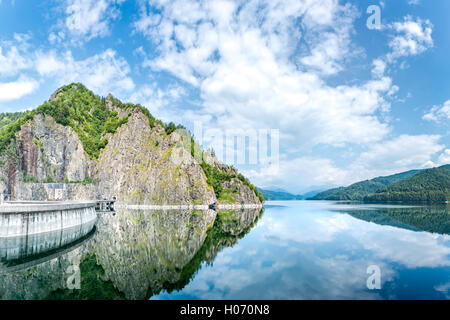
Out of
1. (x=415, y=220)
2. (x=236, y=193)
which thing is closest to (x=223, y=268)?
(x=415, y=220)

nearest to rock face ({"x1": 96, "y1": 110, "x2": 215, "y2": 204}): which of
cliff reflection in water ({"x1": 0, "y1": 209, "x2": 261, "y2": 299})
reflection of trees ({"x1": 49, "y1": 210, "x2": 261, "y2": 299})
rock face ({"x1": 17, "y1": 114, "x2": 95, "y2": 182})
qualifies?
rock face ({"x1": 17, "y1": 114, "x2": 95, "y2": 182})

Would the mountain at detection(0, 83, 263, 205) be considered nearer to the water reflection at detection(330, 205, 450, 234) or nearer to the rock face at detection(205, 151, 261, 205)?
the rock face at detection(205, 151, 261, 205)

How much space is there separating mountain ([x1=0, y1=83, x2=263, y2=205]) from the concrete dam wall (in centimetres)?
7382

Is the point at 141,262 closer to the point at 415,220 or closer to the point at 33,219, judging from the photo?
the point at 33,219

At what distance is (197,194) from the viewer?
123m

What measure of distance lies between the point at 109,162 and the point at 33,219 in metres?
102

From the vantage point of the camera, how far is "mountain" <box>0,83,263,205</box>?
11606cm

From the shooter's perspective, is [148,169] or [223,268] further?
[148,169]

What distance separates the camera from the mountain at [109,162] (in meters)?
116

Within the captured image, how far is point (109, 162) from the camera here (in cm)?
13562

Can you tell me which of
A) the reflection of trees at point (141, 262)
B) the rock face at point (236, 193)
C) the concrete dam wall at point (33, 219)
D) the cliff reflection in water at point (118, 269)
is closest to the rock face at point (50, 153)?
the rock face at point (236, 193)
